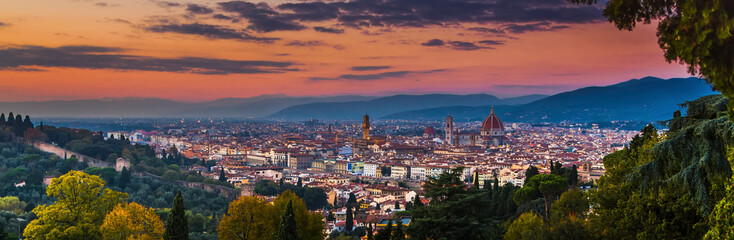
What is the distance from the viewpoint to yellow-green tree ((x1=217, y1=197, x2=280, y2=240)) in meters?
9.91

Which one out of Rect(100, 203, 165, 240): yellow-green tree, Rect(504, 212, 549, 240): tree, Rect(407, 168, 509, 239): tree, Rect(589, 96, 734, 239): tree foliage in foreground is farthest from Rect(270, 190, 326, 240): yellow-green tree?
Rect(589, 96, 734, 239): tree foliage in foreground

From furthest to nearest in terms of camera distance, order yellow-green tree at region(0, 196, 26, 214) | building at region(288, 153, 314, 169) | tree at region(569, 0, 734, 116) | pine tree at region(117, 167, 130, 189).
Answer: building at region(288, 153, 314, 169)
pine tree at region(117, 167, 130, 189)
yellow-green tree at region(0, 196, 26, 214)
tree at region(569, 0, 734, 116)

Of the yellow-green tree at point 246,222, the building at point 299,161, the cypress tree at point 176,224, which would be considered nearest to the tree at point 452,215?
the yellow-green tree at point 246,222

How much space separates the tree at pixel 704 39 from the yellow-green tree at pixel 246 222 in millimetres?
8428

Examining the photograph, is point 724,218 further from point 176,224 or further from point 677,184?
point 176,224

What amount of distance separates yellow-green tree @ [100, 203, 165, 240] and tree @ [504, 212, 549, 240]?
588 cm

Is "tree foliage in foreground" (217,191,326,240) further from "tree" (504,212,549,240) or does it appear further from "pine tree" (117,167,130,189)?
"pine tree" (117,167,130,189)

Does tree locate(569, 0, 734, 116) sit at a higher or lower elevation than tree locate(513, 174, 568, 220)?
higher

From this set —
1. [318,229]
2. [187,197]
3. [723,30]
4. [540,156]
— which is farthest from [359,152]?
[723,30]

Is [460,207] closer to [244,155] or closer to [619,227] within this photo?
[619,227]

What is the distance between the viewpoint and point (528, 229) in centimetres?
939

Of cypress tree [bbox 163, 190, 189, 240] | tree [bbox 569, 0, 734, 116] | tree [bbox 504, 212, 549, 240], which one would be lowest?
tree [bbox 504, 212, 549, 240]

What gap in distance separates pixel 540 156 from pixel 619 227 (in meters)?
51.1

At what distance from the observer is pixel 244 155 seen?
66.9m
